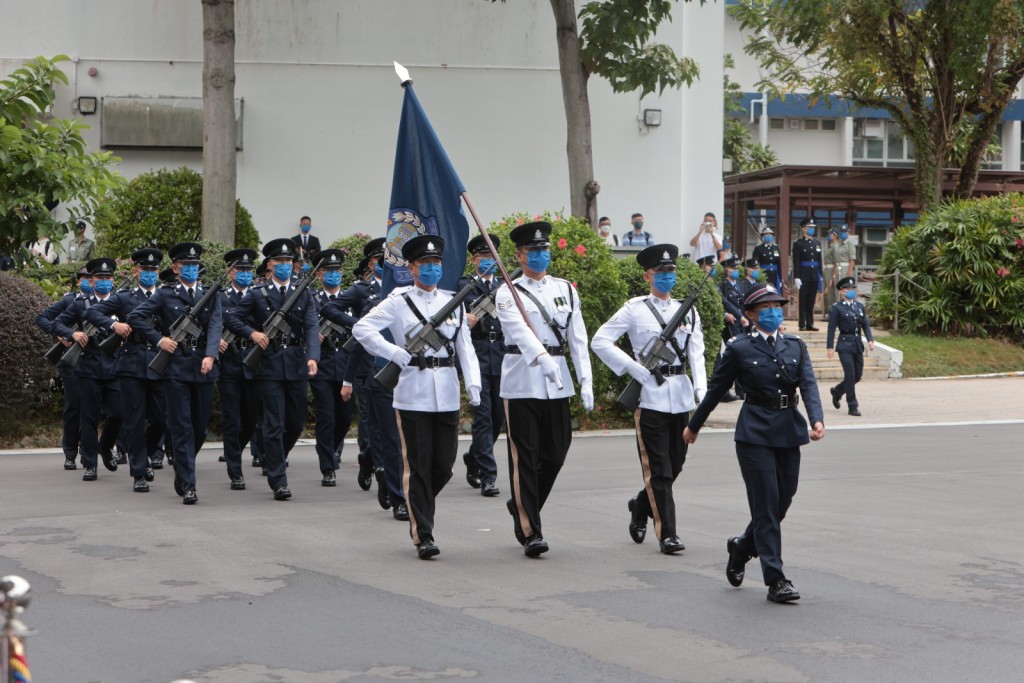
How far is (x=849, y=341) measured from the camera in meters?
19.9

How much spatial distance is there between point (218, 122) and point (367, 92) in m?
6.79

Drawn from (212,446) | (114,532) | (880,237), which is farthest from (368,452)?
(880,237)

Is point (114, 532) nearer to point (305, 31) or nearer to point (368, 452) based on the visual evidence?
point (368, 452)

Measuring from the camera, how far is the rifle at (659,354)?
9.61m

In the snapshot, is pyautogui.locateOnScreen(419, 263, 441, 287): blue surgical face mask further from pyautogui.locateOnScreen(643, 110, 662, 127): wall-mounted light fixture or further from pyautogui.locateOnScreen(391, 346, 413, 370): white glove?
pyautogui.locateOnScreen(643, 110, 662, 127): wall-mounted light fixture

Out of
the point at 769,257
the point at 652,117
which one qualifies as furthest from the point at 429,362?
the point at 652,117

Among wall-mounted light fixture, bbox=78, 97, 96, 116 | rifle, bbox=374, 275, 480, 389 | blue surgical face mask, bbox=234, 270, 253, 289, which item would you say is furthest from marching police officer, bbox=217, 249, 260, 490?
wall-mounted light fixture, bbox=78, 97, 96, 116

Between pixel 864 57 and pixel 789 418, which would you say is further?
pixel 864 57

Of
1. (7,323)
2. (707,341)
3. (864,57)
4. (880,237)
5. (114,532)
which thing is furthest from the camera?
(880,237)

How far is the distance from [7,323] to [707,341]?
28.0 feet

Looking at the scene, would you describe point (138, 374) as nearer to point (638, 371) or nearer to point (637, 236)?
point (638, 371)

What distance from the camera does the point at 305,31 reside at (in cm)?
2625

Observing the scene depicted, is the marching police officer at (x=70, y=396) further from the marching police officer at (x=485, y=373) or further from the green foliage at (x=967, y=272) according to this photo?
the green foliage at (x=967, y=272)

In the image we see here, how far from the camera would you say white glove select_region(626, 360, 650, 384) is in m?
9.52
